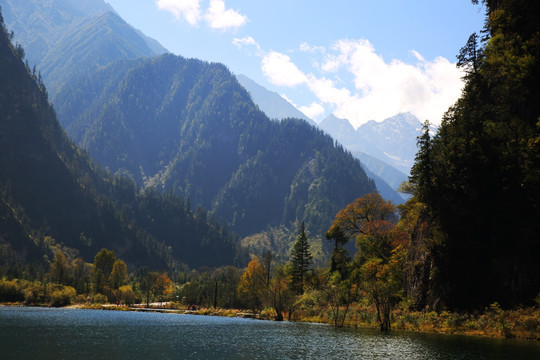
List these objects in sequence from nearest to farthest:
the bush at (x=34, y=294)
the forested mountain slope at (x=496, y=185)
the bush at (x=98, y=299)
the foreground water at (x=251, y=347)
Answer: the foreground water at (x=251, y=347) < the forested mountain slope at (x=496, y=185) < the bush at (x=34, y=294) < the bush at (x=98, y=299)

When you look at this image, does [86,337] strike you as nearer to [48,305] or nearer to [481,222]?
[481,222]

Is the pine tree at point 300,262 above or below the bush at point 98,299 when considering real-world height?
above

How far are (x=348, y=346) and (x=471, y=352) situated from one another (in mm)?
13419

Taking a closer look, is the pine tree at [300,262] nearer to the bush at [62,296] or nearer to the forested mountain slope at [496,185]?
the forested mountain slope at [496,185]

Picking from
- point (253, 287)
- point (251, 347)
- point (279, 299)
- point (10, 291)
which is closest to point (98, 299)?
point (10, 291)

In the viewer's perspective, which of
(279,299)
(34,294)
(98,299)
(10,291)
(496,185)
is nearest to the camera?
(496,185)

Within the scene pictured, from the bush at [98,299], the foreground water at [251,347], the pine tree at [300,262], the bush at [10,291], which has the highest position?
the pine tree at [300,262]

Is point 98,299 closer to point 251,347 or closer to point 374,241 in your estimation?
point 374,241

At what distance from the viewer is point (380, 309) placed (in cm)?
8869

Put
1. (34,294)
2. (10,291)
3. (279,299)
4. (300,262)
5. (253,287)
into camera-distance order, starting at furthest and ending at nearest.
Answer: (253,287) < (34,294) < (10,291) < (300,262) < (279,299)

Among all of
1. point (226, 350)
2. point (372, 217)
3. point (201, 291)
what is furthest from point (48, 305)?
point (226, 350)

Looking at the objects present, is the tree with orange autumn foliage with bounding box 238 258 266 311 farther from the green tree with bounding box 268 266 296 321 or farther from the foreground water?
the foreground water

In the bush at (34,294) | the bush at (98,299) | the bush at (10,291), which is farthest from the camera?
the bush at (98,299)

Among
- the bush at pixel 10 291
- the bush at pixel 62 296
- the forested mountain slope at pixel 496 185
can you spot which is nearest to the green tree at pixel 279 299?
the forested mountain slope at pixel 496 185
